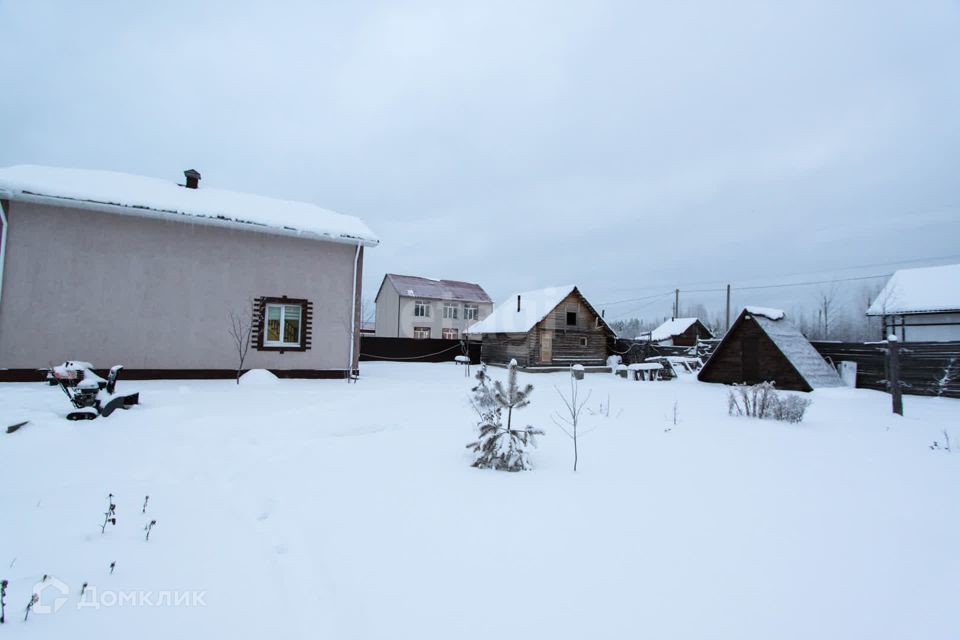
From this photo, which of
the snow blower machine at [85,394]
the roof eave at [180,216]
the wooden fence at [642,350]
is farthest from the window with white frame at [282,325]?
the wooden fence at [642,350]

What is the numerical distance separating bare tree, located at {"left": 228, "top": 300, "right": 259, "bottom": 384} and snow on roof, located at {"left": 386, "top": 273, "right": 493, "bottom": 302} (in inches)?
974

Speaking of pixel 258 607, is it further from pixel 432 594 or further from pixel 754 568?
pixel 754 568

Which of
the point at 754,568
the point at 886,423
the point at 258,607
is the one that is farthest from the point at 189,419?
the point at 886,423

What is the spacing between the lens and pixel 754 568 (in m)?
2.95

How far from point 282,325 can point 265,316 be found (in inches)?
22.7

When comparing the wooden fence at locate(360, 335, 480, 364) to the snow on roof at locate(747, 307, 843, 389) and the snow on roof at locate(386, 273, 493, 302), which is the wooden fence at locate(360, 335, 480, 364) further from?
the snow on roof at locate(747, 307, 843, 389)

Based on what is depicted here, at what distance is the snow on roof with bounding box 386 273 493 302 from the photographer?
127 feet

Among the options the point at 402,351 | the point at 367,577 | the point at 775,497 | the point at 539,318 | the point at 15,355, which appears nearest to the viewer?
the point at 367,577

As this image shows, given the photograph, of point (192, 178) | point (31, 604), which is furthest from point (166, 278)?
point (31, 604)

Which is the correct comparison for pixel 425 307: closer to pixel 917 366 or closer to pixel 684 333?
pixel 684 333

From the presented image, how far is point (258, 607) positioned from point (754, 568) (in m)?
3.25

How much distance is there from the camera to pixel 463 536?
3.37 metres

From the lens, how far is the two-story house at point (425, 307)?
3809cm

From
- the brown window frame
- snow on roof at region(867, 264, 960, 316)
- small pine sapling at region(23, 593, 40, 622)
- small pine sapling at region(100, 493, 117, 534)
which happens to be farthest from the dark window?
small pine sapling at region(23, 593, 40, 622)
